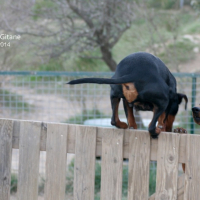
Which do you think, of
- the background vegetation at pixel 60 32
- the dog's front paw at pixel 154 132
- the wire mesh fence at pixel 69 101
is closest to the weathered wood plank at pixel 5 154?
the dog's front paw at pixel 154 132

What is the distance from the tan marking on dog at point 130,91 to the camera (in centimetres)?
253

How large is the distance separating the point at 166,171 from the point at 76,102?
16.7ft

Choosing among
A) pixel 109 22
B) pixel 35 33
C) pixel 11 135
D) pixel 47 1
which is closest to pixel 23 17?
pixel 35 33

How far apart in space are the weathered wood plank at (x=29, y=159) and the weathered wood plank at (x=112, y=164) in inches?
21.8

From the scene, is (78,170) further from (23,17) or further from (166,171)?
(23,17)

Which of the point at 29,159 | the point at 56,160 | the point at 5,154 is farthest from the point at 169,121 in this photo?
the point at 5,154

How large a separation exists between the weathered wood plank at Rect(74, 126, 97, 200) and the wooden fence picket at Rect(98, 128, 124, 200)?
0.09 m

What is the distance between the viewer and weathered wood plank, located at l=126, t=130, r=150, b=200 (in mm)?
2494

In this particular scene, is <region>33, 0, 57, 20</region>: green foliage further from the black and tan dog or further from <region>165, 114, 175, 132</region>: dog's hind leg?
the black and tan dog

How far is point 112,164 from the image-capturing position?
255 centimetres

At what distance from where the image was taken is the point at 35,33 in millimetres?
6934

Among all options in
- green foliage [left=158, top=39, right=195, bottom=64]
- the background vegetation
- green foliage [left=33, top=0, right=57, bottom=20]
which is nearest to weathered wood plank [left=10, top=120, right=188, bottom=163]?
the background vegetation

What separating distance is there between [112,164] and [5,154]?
0.89m

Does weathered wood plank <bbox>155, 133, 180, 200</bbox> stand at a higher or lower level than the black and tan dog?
lower
